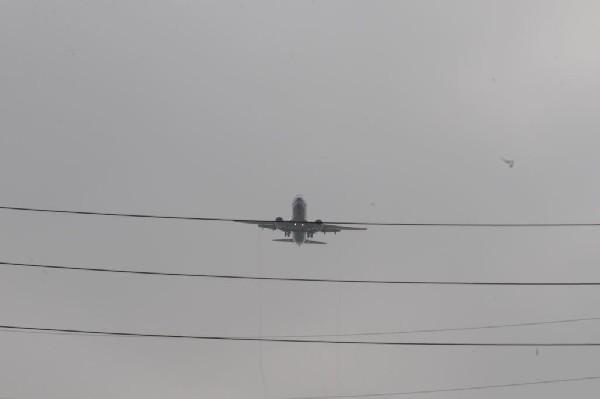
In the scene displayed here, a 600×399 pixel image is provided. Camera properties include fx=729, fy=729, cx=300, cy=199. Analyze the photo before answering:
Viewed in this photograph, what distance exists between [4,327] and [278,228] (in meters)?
46.0

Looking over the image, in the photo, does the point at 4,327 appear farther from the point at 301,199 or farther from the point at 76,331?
the point at 301,199

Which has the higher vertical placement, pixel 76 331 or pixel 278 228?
pixel 278 228

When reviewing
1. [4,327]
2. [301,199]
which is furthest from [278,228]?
[4,327]

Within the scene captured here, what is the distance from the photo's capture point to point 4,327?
39781 mm

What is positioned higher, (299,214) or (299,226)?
(299,214)

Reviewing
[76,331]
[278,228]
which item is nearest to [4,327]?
[76,331]

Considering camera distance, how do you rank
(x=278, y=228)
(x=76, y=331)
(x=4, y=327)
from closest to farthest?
1. (x=76, y=331)
2. (x=4, y=327)
3. (x=278, y=228)

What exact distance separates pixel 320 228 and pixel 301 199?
4060mm

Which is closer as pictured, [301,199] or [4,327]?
[4,327]

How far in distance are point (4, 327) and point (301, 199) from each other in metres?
48.1

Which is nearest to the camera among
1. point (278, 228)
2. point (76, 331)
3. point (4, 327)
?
point (76, 331)

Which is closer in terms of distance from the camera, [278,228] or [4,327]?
→ [4,327]

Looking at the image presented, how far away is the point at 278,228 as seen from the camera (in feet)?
274

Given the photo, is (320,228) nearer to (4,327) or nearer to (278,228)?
(278,228)
